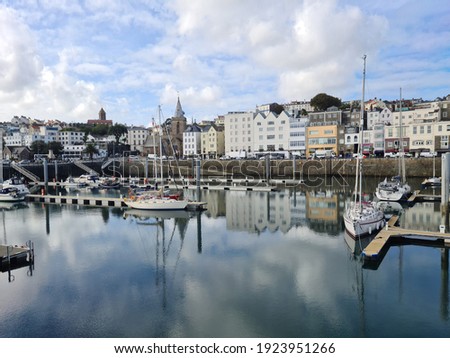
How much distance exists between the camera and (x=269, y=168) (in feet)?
245

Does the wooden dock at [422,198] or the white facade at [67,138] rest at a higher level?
the white facade at [67,138]

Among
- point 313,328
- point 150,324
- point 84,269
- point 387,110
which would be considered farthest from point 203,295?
point 387,110

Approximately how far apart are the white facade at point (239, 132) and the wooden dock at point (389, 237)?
222 ft

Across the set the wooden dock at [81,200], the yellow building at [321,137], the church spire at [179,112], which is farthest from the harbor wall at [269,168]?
the church spire at [179,112]

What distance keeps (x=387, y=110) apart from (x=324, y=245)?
71.5 meters

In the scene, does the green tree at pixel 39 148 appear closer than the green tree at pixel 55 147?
Yes

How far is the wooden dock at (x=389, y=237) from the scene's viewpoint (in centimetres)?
2008

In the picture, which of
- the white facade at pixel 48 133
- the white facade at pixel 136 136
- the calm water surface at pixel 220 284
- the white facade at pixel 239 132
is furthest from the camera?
the white facade at pixel 136 136

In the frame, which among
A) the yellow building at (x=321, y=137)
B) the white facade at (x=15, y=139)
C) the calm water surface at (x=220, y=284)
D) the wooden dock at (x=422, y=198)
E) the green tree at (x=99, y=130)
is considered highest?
the green tree at (x=99, y=130)

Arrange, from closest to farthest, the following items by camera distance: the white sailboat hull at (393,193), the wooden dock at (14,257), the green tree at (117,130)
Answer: the wooden dock at (14,257)
the white sailboat hull at (393,193)
the green tree at (117,130)

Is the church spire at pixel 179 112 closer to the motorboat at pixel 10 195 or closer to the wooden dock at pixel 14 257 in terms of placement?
the motorboat at pixel 10 195

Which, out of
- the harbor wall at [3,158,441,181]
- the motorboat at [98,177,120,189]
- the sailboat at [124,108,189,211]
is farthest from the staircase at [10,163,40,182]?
the sailboat at [124,108,189,211]

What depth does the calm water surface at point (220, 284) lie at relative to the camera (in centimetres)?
1363

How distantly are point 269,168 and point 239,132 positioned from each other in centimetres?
2122
